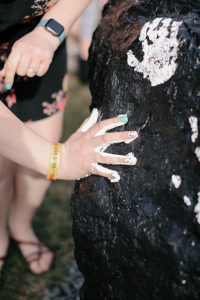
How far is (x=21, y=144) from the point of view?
4.43ft

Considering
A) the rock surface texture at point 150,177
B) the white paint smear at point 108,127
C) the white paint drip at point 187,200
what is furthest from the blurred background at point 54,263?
the white paint drip at point 187,200

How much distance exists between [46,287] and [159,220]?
1.09 m

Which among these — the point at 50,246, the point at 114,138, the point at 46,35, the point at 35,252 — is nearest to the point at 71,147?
the point at 114,138

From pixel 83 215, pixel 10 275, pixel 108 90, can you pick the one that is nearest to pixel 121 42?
pixel 108 90

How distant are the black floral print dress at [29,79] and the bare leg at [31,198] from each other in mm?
67

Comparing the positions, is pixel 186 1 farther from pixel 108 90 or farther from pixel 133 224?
pixel 133 224

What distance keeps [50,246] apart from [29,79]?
3.41 feet

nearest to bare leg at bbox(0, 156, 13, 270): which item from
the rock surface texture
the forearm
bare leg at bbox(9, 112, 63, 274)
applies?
bare leg at bbox(9, 112, 63, 274)

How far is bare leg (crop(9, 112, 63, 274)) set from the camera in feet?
6.27

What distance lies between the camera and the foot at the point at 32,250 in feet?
7.14

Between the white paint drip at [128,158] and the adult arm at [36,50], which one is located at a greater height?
the adult arm at [36,50]

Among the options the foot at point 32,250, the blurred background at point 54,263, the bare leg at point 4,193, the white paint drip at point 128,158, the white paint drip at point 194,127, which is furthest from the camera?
the foot at point 32,250

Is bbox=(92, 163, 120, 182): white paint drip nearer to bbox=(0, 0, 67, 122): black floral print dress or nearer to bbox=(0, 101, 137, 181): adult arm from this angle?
bbox=(0, 101, 137, 181): adult arm

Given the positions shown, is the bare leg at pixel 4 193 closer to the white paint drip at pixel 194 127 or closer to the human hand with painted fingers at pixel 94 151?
the human hand with painted fingers at pixel 94 151
